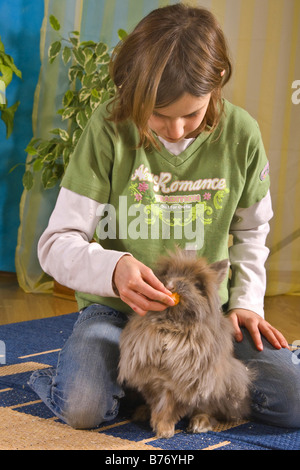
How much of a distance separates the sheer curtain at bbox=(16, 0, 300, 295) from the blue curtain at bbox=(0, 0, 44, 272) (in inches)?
4.1

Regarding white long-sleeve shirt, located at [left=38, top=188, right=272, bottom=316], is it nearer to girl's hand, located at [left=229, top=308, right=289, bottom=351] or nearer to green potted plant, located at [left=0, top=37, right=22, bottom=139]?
girl's hand, located at [left=229, top=308, right=289, bottom=351]

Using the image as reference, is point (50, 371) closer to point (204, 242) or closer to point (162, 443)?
point (162, 443)

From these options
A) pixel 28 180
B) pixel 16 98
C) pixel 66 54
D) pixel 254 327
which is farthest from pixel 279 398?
pixel 16 98

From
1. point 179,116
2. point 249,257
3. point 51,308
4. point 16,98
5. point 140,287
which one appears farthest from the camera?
point 16,98

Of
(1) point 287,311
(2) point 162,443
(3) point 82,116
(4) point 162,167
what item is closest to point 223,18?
(3) point 82,116

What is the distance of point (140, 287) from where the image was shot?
1226mm

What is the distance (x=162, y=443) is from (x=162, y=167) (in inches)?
25.5

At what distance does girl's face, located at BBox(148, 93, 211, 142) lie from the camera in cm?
131

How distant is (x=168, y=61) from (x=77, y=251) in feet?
1.52

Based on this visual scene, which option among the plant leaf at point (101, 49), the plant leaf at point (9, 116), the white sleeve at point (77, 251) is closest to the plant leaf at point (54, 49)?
the plant leaf at point (101, 49)

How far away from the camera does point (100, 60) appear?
296 cm

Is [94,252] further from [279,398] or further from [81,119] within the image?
[81,119]

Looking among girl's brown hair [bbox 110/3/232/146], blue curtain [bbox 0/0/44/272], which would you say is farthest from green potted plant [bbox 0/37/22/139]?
girl's brown hair [bbox 110/3/232/146]
